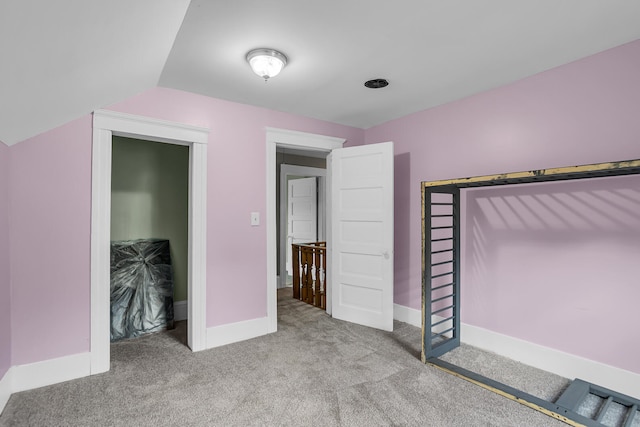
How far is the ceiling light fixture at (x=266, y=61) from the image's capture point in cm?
210

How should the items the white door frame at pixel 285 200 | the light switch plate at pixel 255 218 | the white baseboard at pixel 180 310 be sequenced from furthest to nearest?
the white door frame at pixel 285 200 < the white baseboard at pixel 180 310 < the light switch plate at pixel 255 218

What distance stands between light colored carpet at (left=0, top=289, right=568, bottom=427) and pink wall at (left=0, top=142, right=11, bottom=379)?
313 millimetres

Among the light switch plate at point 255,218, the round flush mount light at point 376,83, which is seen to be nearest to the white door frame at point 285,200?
the light switch plate at point 255,218

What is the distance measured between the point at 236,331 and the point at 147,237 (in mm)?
1500

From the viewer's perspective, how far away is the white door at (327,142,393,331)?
129 inches

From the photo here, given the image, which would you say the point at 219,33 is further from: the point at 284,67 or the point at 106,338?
the point at 106,338

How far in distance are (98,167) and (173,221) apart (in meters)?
1.35

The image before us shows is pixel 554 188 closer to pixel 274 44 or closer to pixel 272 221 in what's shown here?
pixel 274 44

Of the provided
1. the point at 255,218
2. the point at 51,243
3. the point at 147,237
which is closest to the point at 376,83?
the point at 255,218

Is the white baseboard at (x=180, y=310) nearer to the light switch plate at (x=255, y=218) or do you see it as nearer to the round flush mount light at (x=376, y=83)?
the light switch plate at (x=255, y=218)

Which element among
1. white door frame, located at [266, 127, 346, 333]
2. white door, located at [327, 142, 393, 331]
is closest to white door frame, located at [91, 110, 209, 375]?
white door frame, located at [266, 127, 346, 333]

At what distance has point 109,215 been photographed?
8.05 feet

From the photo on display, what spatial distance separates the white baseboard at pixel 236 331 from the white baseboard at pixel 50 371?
90cm

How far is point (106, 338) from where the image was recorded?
2.42 meters
